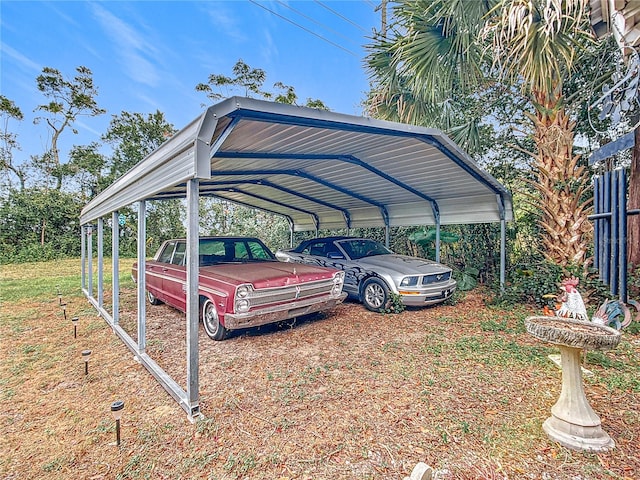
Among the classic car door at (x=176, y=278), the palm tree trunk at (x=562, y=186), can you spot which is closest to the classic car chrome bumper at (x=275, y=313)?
the classic car door at (x=176, y=278)

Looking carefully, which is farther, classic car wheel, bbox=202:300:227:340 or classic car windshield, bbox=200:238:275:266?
classic car windshield, bbox=200:238:275:266

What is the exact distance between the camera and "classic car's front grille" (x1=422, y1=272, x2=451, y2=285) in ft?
20.5

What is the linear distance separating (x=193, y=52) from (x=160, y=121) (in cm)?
387

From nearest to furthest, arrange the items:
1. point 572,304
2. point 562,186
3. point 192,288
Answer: point 192,288 < point 572,304 < point 562,186

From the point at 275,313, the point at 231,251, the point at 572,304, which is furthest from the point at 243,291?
the point at 572,304

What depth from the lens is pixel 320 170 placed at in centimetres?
675

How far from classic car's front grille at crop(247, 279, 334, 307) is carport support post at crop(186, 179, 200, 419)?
1471mm

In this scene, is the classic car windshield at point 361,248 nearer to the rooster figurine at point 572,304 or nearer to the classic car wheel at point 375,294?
the classic car wheel at point 375,294

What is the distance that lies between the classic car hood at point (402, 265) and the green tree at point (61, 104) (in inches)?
695

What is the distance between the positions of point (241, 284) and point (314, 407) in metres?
1.84

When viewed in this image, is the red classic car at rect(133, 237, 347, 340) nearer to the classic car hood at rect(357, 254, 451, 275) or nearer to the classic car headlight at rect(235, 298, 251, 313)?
the classic car headlight at rect(235, 298, 251, 313)

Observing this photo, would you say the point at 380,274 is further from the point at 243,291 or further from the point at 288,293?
the point at 243,291

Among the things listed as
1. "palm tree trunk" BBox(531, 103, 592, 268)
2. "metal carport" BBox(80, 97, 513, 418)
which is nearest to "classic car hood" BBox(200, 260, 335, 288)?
"metal carport" BBox(80, 97, 513, 418)

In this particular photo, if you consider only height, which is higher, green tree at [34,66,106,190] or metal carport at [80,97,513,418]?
green tree at [34,66,106,190]
